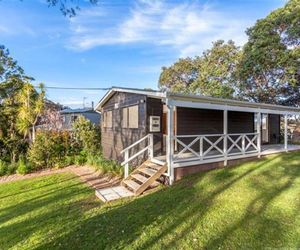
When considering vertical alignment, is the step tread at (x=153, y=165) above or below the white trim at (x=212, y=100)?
below

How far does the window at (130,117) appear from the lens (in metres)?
9.34

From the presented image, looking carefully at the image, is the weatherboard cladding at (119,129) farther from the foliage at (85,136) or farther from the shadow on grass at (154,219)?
the shadow on grass at (154,219)

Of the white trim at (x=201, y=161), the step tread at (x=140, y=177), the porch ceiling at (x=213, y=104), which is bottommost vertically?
the step tread at (x=140, y=177)

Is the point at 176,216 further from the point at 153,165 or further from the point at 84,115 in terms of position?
the point at 84,115

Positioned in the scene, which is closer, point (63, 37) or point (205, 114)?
point (205, 114)

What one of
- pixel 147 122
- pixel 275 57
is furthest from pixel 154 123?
pixel 275 57

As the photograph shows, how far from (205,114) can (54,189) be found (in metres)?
6.61

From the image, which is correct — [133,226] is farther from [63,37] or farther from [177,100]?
[63,37]

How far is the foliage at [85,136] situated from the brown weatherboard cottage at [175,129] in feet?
2.94

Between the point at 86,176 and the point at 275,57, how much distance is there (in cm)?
1437

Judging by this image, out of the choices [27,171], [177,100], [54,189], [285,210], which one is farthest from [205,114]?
[27,171]

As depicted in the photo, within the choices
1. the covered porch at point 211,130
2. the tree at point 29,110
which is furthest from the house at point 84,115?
the covered porch at point 211,130

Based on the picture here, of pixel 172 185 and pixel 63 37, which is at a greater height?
pixel 63 37

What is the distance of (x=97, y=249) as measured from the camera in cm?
375
